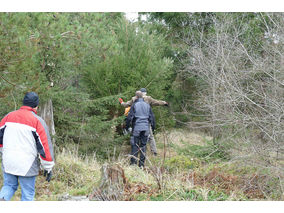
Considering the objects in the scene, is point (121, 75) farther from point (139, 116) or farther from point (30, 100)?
point (30, 100)

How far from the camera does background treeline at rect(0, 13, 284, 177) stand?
535cm

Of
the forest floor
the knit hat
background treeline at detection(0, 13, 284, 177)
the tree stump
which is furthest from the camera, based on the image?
background treeline at detection(0, 13, 284, 177)

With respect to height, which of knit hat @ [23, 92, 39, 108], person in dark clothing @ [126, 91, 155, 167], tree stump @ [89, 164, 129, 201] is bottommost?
tree stump @ [89, 164, 129, 201]

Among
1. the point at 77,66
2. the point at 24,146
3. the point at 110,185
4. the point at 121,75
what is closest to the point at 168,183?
the point at 110,185

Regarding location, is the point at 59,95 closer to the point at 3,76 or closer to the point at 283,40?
the point at 3,76

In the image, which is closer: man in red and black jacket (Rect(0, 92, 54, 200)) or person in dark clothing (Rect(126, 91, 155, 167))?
man in red and black jacket (Rect(0, 92, 54, 200))

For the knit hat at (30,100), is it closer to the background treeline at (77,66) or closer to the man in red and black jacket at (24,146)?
the man in red and black jacket at (24,146)

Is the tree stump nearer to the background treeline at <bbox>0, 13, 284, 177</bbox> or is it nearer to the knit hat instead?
the background treeline at <bbox>0, 13, 284, 177</bbox>

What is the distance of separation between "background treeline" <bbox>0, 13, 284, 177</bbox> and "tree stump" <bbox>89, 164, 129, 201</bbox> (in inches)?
51.2

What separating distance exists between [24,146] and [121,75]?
540 cm

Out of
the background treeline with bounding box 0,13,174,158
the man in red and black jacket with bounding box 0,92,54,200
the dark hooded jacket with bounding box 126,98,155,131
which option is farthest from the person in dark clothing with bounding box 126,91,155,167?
the man in red and black jacket with bounding box 0,92,54,200

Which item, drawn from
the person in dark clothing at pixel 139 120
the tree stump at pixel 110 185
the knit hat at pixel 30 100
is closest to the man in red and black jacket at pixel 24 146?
the knit hat at pixel 30 100

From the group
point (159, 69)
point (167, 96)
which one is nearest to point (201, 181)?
point (159, 69)

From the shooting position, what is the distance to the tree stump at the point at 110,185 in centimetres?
478
